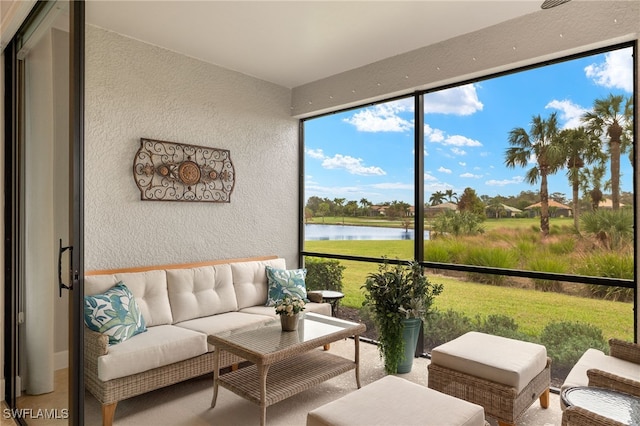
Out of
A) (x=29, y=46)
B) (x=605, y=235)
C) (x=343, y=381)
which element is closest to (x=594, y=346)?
(x=605, y=235)

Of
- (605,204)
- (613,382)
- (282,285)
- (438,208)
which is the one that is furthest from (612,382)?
(282,285)

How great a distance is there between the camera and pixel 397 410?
1947 mm

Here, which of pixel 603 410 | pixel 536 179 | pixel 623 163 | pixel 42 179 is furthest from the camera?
pixel 536 179

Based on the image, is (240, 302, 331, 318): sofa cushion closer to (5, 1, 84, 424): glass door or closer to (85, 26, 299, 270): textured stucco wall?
(85, 26, 299, 270): textured stucco wall

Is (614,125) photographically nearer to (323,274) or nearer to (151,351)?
(323,274)

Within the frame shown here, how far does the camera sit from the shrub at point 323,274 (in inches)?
193

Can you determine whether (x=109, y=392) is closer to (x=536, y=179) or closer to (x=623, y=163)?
(x=536, y=179)

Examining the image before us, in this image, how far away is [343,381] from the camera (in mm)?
3385

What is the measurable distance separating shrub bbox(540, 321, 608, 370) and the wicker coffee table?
1.62 meters

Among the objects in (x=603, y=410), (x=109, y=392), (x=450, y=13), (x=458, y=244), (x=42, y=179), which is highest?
(x=450, y=13)

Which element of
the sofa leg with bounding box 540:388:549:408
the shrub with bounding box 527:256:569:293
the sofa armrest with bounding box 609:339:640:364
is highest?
the shrub with bounding box 527:256:569:293

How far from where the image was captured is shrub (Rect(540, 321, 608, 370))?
10.6ft

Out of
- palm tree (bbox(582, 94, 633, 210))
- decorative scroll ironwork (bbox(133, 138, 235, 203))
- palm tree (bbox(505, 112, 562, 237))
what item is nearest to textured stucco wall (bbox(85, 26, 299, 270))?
decorative scroll ironwork (bbox(133, 138, 235, 203))

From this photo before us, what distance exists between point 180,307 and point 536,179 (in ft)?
10.7
